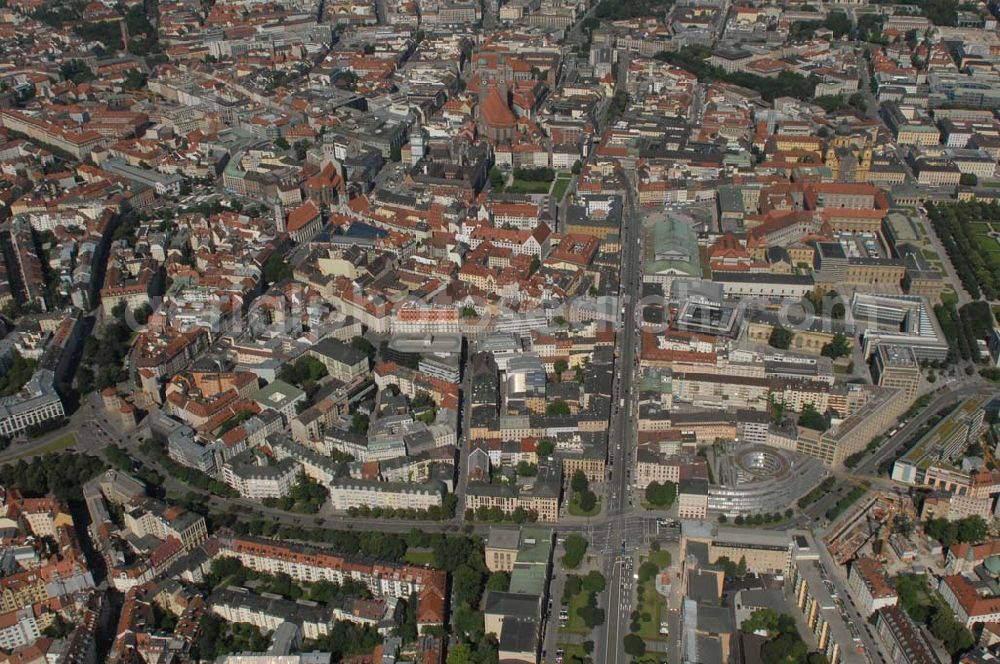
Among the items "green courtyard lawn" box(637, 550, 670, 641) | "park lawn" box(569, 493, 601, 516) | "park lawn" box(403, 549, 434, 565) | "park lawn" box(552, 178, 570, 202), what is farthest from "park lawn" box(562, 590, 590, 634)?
"park lawn" box(552, 178, 570, 202)

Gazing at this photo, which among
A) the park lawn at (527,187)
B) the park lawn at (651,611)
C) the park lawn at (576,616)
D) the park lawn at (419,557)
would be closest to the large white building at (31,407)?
the park lawn at (419,557)

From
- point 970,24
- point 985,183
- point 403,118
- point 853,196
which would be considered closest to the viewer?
point 853,196

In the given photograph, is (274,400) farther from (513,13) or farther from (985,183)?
(513,13)

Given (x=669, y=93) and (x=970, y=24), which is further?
(x=970, y=24)

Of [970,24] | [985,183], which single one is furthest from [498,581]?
[970,24]

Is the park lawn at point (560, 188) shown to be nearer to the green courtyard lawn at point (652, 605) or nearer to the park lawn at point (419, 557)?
the park lawn at point (419, 557)

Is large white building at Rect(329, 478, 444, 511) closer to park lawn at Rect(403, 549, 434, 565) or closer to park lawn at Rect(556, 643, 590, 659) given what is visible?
park lawn at Rect(403, 549, 434, 565)
